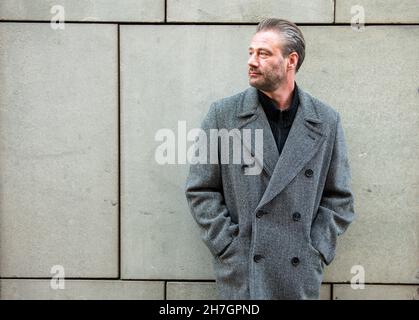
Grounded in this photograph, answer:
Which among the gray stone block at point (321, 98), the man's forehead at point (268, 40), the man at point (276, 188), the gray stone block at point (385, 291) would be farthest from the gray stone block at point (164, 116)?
the gray stone block at point (385, 291)

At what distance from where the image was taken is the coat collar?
3.57 m

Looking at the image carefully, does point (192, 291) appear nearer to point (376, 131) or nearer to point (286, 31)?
point (376, 131)

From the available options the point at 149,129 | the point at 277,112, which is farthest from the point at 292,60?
Answer: the point at 149,129

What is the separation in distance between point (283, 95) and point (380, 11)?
3.46 feet

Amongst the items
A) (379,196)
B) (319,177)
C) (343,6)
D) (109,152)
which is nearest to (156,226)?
(109,152)

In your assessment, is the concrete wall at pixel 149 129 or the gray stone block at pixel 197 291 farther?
the gray stone block at pixel 197 291

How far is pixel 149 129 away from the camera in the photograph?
4.22 m

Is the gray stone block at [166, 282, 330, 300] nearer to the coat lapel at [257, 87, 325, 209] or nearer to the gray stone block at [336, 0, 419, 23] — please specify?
the coat lapel at [257, 87, 325, 209]

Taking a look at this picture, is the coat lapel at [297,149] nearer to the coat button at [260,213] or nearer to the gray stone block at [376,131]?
the coat button at [260,213]

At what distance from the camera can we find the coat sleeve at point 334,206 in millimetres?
3680

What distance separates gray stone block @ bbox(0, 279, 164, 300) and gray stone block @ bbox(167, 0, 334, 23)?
199 cm

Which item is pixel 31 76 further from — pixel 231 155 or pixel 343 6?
pixel 343 6

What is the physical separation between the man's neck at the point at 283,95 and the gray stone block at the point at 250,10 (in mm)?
669
